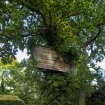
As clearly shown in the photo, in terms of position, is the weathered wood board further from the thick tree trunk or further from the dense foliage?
the thick tree trunk

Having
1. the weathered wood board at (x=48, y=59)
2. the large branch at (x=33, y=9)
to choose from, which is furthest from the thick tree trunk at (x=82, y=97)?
the large branch at (x=33, y=9)

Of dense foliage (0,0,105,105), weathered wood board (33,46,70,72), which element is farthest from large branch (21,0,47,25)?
weathered wood board (33,46,70,72)

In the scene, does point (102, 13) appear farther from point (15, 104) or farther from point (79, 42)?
point (15, 104)

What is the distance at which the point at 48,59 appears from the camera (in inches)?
770

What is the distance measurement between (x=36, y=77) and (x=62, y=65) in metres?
1.83

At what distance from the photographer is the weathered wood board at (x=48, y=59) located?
19.4m

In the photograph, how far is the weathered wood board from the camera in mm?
19422

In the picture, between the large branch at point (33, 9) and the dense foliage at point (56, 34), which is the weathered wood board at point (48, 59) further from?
the large branch at point (33, 9)

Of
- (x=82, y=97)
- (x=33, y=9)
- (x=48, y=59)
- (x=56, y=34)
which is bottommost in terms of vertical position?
(x=82, y=97)

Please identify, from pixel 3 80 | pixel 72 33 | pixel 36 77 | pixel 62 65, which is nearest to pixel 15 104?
pixel 36 77

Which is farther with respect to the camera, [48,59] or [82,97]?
[82,97]

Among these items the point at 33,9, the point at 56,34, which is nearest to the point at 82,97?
the point at 56,34

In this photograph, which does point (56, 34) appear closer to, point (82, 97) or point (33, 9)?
point (33, 9)

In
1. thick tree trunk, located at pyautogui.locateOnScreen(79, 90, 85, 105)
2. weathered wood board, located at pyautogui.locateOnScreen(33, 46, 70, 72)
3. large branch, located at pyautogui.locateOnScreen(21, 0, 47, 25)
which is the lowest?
thick tree trunk, located at pyautogui.locateOnScreen(79, 90, 85, 105)
